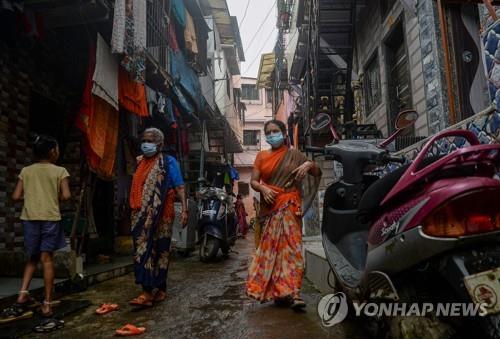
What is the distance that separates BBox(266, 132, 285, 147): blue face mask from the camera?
360cm

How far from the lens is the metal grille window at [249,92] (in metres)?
30.1

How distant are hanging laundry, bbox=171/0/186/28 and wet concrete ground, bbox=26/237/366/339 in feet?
22.1

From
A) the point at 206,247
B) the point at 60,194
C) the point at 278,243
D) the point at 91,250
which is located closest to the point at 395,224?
the point at 278,243

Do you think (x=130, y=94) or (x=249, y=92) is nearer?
(x=130, y=94)

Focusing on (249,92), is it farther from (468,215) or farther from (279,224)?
(468,215)

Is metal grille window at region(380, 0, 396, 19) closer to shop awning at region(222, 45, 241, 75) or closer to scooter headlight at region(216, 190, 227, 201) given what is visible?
scooter headlight at region(216, 190, 227, 201)

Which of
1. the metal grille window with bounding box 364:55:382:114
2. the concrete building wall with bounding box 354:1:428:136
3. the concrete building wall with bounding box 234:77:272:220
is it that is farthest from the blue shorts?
the concrete building wall with bounding box 234:77:272:220

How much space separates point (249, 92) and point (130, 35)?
999 inches

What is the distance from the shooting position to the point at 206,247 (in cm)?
691

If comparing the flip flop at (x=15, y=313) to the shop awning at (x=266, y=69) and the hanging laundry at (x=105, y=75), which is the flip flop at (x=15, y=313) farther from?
the shop awning at (x=266, y=69)

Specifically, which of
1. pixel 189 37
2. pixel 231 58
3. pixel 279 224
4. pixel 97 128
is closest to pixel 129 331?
pixel 279 224

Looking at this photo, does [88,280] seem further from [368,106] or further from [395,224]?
[368,106]

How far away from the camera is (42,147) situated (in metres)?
3.60

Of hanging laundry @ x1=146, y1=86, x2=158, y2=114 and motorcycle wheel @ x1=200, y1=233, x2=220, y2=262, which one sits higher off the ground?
hanging laundry @ x1=146, y1=86, x2=158, y2=114
